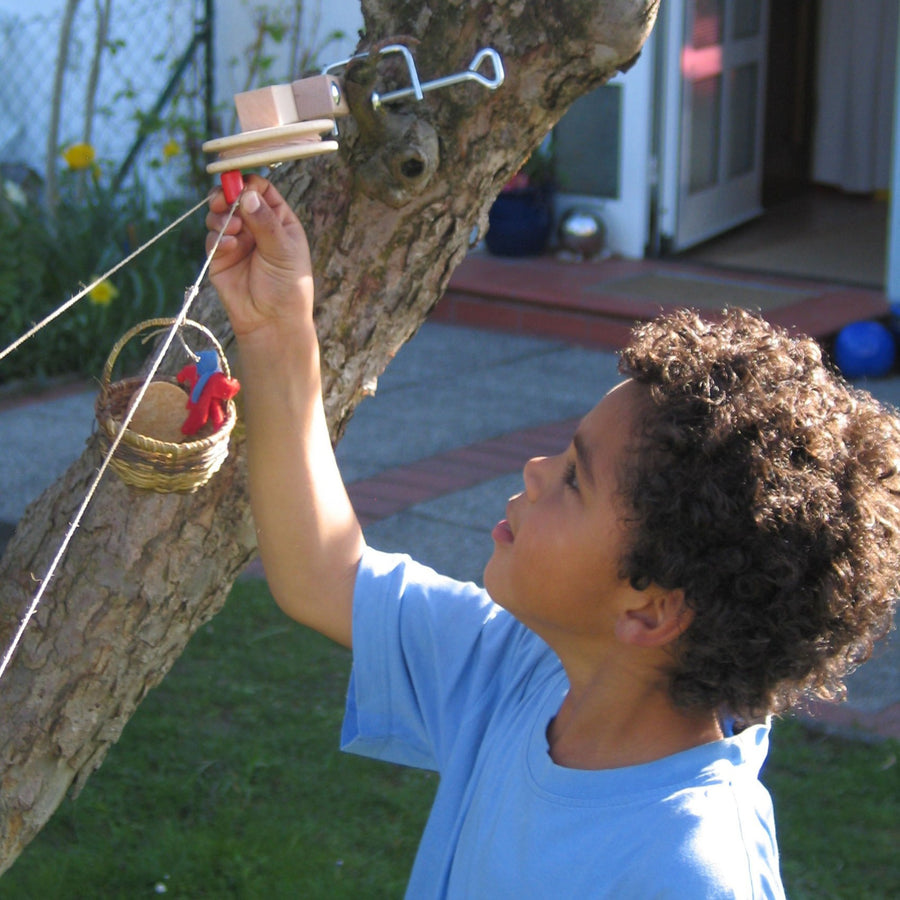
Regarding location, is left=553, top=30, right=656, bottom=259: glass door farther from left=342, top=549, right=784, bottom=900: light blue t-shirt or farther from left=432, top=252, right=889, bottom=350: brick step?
left=342, top=549, right=784, bottom=900: light blue t-shirt

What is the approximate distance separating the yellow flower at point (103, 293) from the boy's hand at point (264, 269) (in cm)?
386

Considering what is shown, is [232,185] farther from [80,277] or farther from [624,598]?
[80,277]

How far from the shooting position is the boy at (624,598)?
127cm

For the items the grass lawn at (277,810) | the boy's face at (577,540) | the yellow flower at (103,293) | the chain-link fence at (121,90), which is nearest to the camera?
the boy's face at (577,540)

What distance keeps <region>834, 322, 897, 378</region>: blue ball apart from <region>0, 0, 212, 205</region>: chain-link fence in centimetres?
352

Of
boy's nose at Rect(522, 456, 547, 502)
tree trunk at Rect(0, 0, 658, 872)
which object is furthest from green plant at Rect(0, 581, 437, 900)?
boy's nose at Rect(522, 456, 547, 502)

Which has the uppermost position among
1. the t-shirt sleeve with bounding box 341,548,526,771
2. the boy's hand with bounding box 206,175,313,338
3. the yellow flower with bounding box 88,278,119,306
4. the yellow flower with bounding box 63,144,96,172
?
the boy's hand with bounding box 206,175,313,338

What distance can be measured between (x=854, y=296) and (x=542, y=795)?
5727 mm

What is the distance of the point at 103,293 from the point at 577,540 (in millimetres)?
4463

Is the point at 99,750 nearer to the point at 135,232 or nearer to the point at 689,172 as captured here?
the point at 135,232

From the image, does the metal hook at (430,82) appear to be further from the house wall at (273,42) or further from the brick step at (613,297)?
the house wall at (273,42)

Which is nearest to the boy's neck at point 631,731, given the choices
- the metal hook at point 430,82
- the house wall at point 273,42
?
the metal hook at point 430,82

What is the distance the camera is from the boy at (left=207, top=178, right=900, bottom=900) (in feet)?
4.17

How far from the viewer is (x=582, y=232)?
734 centimetres
